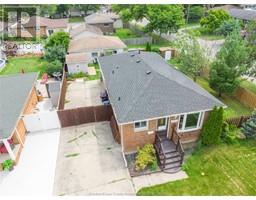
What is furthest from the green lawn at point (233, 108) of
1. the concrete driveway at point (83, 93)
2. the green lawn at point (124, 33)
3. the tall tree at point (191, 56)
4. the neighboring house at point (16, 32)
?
the neighboring house at point (16, 32)

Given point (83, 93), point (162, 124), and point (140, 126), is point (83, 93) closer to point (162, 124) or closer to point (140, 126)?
point (140, 126)

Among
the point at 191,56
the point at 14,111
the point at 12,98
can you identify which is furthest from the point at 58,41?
the point at 191,56

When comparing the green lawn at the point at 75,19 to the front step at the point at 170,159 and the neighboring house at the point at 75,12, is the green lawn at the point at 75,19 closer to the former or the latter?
the neighboring house at the point at 75,12

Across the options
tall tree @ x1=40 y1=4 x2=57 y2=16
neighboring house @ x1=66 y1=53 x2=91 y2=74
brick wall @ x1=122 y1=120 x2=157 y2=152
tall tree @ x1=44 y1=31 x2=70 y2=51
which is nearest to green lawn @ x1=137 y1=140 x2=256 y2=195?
brick wall @ x1=122 y1=120 x2=157 y2=152

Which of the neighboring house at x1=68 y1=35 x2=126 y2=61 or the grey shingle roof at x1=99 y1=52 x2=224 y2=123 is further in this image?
the neighboring house at x1=68 y1=35 x2=126 y2=61

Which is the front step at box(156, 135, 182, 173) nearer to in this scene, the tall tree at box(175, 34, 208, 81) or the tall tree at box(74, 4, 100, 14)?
the tall tree at box(175, 34, 208, 81)

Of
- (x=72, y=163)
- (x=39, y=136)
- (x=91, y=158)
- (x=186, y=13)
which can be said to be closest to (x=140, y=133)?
(x=91, y=158)
